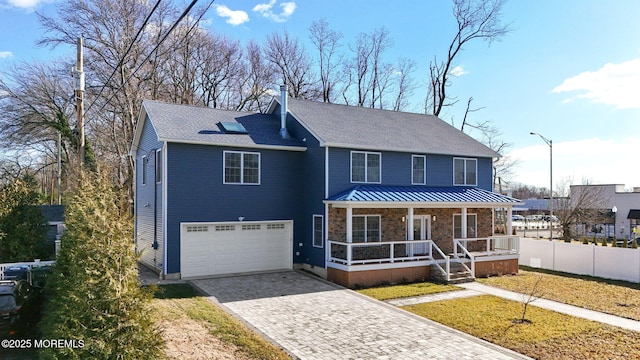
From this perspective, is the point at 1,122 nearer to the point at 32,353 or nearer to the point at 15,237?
the point at 15,237

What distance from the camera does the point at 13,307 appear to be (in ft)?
28.1

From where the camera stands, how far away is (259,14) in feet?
30.7

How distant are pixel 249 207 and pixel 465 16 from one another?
89.5ft

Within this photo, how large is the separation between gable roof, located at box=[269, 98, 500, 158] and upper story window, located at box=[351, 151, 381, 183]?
470 mm

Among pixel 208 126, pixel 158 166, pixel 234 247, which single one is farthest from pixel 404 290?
pixel 158 166

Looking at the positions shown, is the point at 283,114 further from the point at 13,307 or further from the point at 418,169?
Answer: the point at 13,307

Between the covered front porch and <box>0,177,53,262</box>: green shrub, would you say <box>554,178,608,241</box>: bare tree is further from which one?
<box>0,177,53,262</box>: green shrub

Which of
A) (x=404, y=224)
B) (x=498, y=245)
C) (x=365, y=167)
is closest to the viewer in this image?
(x=365, y=167)

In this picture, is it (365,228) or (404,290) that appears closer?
(404,290)

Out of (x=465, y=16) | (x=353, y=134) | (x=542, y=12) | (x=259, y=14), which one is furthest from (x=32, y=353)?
(x=465, y=16)

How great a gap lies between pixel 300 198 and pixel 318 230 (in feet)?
6.07

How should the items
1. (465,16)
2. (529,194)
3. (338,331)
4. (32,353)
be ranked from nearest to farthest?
(32,353), (338,331), (465,16), (529,194)

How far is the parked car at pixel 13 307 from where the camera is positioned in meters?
8.45

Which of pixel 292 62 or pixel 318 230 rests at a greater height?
pixel 292 62
